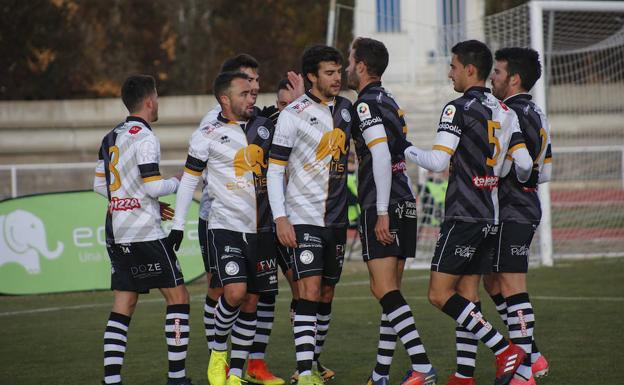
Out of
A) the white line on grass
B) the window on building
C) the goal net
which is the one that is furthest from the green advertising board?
the window on building

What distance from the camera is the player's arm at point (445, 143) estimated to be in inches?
271

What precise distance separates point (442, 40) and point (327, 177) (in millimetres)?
14890

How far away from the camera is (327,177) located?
23.5 ft

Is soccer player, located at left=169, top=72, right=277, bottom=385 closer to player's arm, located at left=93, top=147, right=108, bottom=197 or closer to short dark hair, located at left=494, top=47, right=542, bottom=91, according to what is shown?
player's arm, located at left=93, top=147, right=108, bottom=197

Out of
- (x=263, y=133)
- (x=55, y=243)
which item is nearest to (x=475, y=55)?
(x=263, y=133)

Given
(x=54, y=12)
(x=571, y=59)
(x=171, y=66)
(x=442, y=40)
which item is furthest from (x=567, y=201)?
(x=54, y=12)

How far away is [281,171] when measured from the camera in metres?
7.08

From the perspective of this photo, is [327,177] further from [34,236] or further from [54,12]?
[54,12]

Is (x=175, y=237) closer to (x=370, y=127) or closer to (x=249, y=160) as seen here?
(x=249, y=160)

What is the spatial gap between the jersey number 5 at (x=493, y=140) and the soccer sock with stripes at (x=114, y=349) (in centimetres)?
269

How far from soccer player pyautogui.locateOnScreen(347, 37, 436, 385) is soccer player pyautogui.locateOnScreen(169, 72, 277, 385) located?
0.70m

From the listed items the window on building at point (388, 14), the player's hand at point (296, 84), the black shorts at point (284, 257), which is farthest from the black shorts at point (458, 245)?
the window on building at point (388, 14)

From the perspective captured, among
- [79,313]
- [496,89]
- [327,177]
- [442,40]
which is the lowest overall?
[79,313]

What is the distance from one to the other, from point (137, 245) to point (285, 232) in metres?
1.07
